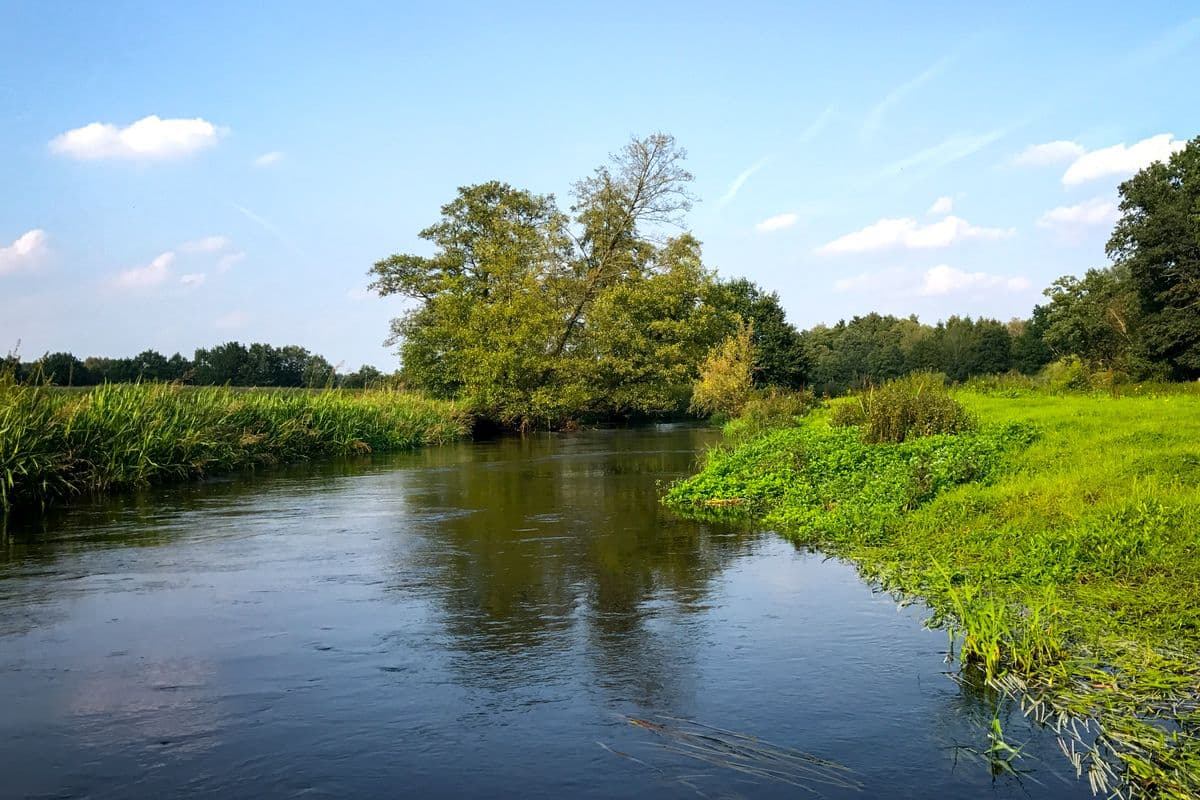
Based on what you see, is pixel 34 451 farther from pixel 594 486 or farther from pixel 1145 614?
pixel 1145 614

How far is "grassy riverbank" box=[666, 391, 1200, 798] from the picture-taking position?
474 centimetres

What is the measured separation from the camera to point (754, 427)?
86.2ft

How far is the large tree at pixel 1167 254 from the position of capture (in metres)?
46.5

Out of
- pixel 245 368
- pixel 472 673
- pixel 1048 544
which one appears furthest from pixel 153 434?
pixel 245 368

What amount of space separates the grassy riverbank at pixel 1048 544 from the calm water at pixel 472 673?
0.37m

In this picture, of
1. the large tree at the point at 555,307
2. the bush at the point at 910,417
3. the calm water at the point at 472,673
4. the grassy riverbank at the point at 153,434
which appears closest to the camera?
the calm water at the point at 472,673

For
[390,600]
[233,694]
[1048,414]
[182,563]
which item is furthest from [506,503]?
[1048,414]

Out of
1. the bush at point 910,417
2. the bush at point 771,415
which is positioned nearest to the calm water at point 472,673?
the bush at point 910,417

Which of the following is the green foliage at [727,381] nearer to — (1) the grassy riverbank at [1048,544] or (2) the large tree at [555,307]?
(2) the large tree at [555,307]

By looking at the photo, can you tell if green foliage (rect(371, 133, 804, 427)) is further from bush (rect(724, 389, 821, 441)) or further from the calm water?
the calm water

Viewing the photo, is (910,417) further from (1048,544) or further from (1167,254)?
(1167,254)

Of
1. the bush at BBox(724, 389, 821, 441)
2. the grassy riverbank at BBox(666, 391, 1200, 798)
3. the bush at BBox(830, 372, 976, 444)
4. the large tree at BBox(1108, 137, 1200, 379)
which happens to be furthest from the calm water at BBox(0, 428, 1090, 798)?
the large tree at BBox(1108, 137, 1200, 379)

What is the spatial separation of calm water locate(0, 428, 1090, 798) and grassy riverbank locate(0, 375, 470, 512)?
3892 mm

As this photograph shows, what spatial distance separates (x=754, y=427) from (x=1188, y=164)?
42.1 metres
